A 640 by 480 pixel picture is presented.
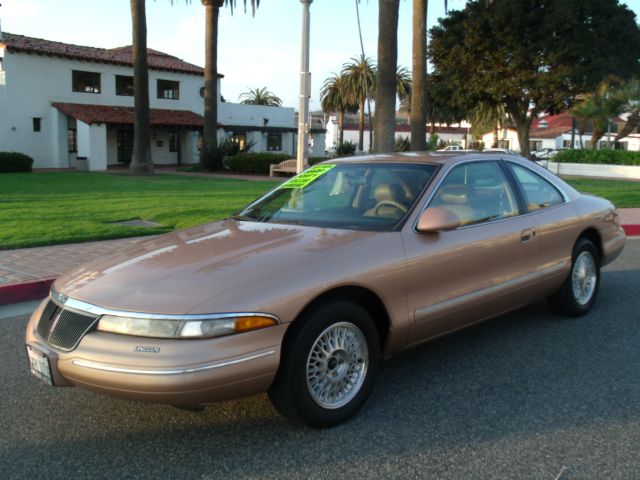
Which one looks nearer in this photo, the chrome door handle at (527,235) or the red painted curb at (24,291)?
the chrome door handle at (527,235)

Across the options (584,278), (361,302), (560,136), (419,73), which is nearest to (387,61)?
(419,73)

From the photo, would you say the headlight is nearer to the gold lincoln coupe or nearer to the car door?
the gold lincoln coupe

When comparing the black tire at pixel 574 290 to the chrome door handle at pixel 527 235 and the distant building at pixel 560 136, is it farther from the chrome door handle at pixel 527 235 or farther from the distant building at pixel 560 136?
the distant building at pixel 560 136

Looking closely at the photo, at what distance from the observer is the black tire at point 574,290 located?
577 centimetres

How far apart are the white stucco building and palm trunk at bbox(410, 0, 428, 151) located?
38.5ft

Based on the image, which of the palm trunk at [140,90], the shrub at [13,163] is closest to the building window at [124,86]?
the shrub at [13,163]

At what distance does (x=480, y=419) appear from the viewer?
3.79m

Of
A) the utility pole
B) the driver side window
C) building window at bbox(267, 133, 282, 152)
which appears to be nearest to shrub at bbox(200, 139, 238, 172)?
building window at bbox(267, 133, 282, 152)

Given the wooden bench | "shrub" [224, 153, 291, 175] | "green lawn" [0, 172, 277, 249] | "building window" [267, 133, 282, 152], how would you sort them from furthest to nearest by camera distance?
1. "building window" [267, 133, 282, 152]
2. "shrub" [224, 153, 291, 175]
3. the wooden bench
4. "green lawn" [0, 172, 277, 249]

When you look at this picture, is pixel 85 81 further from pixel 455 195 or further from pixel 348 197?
pixel 455 195

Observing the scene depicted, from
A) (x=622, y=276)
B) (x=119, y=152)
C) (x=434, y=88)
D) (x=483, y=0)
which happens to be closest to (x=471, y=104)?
(x=434, y=88)

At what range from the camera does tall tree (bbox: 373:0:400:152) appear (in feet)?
58.0

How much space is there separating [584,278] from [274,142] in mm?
43709

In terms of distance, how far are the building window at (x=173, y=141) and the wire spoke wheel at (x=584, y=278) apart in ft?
122
